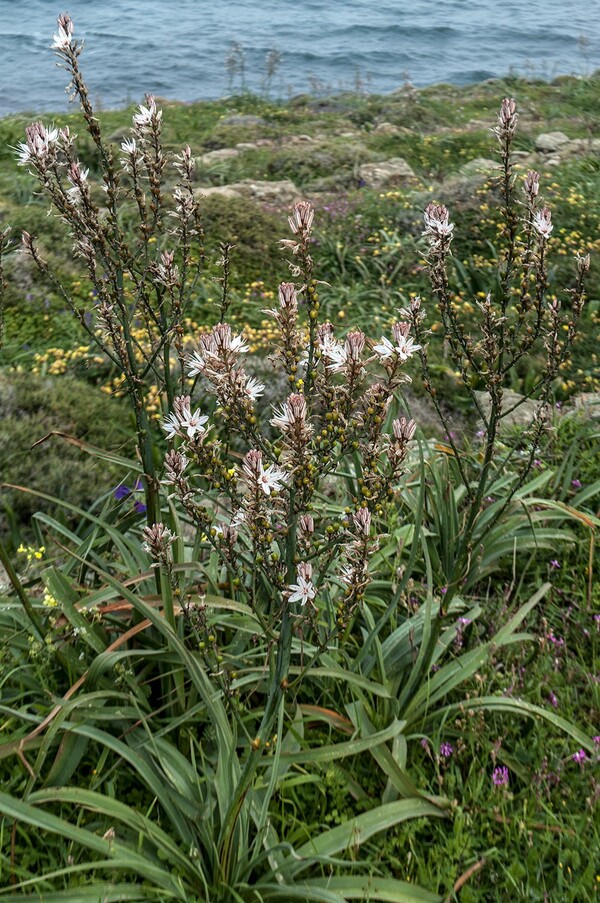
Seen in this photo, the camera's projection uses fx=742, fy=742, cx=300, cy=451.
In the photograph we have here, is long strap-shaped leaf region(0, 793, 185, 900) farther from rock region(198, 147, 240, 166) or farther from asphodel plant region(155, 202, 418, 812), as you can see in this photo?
rock region(198, 147, 240, 166)

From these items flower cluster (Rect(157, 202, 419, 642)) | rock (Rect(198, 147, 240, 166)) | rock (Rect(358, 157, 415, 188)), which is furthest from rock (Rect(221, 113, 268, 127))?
flower cluster (Rect(157, 202, 419, 642))

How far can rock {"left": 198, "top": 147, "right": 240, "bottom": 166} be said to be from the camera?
10.8m

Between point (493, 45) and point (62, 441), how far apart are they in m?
31.2

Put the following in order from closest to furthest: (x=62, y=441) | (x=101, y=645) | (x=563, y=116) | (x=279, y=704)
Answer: (x=279, y=704) → (x=101, y=645) → (x=62, y=441) → (x=563, y=116)

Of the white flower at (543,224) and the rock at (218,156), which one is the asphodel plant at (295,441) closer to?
the white flower at (543,224)

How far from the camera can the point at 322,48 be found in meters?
27.4

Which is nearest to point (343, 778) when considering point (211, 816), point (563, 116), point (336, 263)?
point (211, 816)

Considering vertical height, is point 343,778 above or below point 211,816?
below

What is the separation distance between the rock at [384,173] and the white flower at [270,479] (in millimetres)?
8047

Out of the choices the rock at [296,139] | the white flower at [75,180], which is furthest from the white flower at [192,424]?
the rock at [296,139]

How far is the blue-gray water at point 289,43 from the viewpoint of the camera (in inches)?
855

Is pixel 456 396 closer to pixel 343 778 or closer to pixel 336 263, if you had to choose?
pixel 336 263

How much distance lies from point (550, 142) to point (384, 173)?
3.46 meters

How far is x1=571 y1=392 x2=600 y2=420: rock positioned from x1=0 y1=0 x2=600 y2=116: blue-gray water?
15297mm
